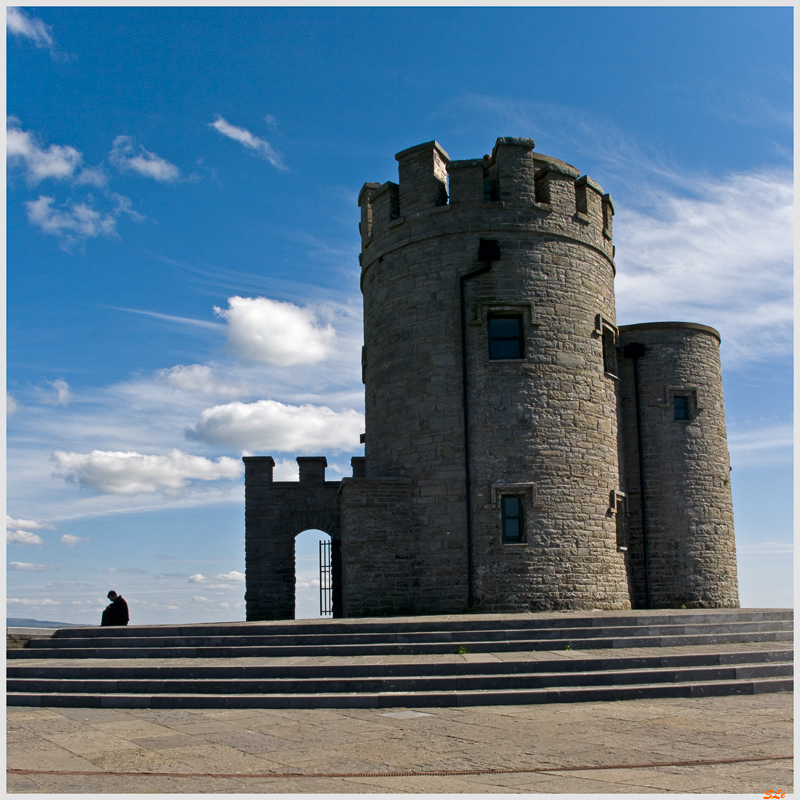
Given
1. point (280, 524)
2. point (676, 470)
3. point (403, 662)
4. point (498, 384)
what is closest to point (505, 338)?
point (498, 384)

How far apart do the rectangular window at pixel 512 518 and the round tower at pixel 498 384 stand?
3cm

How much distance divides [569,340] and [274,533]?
9.86m

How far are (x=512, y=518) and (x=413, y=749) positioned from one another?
10.7 meters

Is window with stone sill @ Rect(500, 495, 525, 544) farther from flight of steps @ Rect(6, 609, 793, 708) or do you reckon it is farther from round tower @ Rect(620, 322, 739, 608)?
round tower @ Rect(620, 322, 739, 608)

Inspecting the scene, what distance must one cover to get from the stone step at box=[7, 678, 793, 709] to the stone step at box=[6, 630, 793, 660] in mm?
1985

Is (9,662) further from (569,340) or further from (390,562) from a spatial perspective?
(569,340)

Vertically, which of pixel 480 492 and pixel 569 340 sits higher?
pixel 569 340

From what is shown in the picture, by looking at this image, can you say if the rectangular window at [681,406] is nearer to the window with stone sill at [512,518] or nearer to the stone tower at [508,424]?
the stone tower at [508,424]

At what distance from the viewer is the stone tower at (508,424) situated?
59.0 ft

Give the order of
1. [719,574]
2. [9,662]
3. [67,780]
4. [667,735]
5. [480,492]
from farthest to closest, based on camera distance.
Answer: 1. [719,574]
2. [480,492]
3. [9,662]
4. [667,735]
5. [67,780]

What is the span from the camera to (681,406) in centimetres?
2194

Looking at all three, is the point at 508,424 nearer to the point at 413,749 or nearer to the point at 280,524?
the point at 280,524

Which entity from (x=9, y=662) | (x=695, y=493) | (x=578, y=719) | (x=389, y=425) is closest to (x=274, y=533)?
(x=389, y=425)

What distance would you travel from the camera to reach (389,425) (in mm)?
19500
